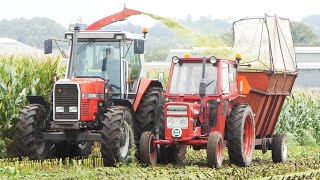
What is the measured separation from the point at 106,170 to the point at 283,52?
258 inches

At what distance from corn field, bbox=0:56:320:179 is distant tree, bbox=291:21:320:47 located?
4779cm

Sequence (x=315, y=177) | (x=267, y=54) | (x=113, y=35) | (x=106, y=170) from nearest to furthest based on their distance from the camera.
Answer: (x=315, y=177) < (x=106, y=170) < (x=113, y=35) < (x=267, y=54)

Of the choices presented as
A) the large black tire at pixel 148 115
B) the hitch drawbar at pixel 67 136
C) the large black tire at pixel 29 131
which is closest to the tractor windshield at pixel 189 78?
the large black tire at pixel 148 115

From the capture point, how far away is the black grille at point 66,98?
16.2 meters

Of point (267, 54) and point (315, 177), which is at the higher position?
point (267, 54)

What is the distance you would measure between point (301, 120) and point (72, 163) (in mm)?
12324

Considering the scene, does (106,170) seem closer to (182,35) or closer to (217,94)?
(217,94)

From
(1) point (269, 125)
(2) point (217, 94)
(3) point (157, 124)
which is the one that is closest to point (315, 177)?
(2) point (217, 94)

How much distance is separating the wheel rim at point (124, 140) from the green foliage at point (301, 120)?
36.6 feet

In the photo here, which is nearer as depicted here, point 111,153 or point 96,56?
point 111,153

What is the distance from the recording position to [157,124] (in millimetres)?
17094

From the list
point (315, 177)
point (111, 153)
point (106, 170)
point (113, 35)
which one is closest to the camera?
point (315, 177)

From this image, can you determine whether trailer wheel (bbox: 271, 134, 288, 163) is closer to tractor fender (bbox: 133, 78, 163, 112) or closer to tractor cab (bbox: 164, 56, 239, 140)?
tractor cab (bbox: 164, 56, 239, 140)

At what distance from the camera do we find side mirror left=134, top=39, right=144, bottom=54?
54.2 ft
